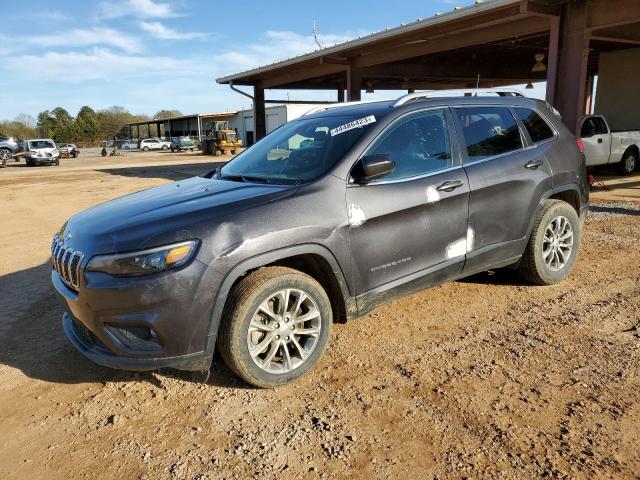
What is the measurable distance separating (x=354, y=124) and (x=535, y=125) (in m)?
1.99

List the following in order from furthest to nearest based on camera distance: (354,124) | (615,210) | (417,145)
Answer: (615,210), (417,145), (354,124)

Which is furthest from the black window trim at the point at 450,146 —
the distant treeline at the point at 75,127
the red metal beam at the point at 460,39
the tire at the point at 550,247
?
the distant treeline at the point at 75,127

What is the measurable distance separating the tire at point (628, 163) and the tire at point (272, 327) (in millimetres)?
13009

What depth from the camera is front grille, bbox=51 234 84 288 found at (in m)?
2.90

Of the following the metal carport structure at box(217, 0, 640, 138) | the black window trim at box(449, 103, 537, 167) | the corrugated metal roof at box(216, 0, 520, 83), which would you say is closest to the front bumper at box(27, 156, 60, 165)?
the metal carport structure at box(217, 0, 640, 138)

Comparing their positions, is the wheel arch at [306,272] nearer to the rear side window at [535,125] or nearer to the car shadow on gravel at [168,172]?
the rear side window at [535,125]

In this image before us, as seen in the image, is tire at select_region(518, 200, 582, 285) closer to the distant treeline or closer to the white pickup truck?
the white pickup truck

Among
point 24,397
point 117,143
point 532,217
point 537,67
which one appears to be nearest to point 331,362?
point 24,397

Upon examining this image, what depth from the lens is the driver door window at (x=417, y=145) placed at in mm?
3604

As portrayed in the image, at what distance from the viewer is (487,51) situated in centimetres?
1648

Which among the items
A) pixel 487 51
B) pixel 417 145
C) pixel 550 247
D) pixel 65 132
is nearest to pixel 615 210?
pixel 550 247

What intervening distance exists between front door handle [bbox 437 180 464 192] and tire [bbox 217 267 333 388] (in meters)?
1.25

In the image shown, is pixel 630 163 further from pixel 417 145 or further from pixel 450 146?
pixel 417 145

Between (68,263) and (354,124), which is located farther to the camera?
(354,124)
